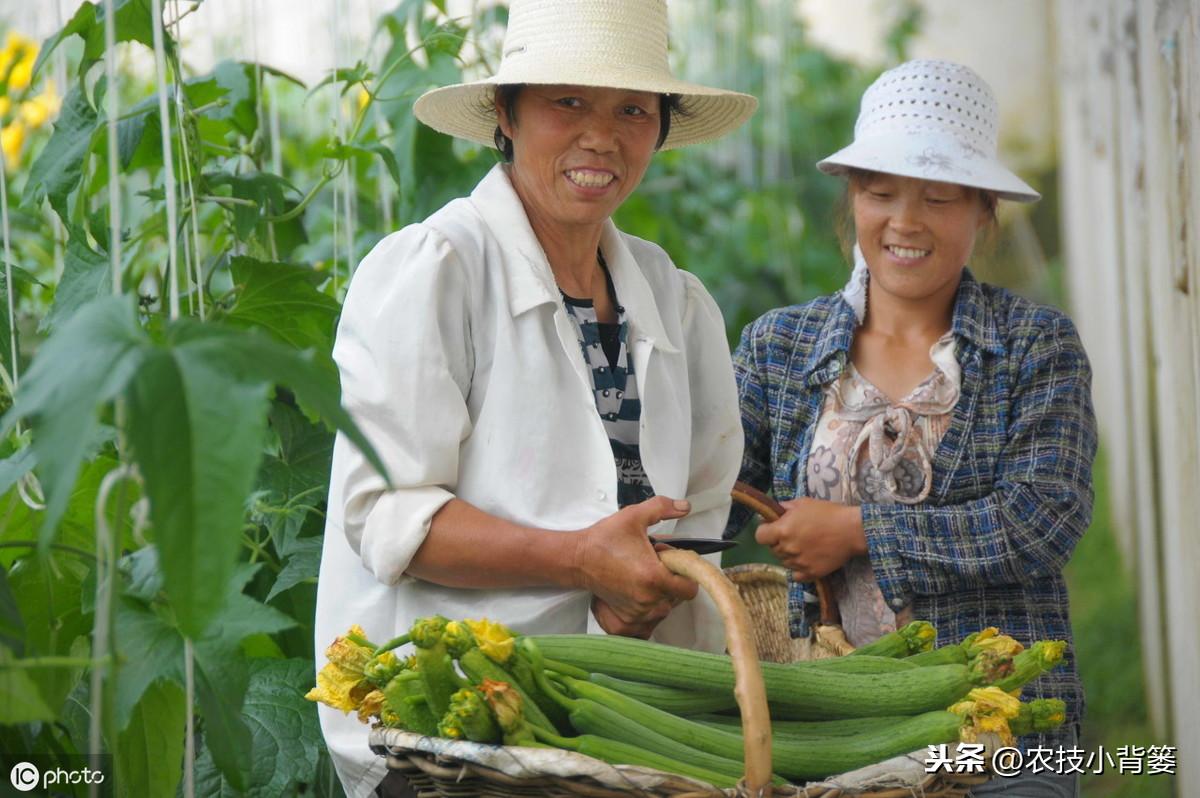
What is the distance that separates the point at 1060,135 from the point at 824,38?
2079 mm

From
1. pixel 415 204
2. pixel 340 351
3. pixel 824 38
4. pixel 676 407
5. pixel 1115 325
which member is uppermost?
pixel 824 38

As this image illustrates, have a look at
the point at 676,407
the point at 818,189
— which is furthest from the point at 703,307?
the point at 818,189

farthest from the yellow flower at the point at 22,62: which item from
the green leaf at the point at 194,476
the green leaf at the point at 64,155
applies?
the green leaf at the point at 194,476

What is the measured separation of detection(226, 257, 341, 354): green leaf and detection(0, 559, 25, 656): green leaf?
81cm

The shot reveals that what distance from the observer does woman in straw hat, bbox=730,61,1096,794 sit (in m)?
2.21

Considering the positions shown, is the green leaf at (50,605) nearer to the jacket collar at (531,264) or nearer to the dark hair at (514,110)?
the jacket collar at (531,264)

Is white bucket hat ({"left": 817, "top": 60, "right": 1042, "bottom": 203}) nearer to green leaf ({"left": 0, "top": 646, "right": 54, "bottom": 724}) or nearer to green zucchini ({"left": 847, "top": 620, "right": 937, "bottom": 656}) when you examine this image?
green zucchini ({"left": 847, "top": 620, "right": 937, "bottom": 656})

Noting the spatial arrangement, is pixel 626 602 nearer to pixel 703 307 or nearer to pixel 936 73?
pixel 703 307

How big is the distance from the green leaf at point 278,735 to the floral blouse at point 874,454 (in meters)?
0.88

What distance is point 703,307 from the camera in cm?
225

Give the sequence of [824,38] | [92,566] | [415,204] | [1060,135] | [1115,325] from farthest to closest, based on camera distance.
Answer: [824,38] < [1060,135] < [1115,325] < [415,204] < [92,566]

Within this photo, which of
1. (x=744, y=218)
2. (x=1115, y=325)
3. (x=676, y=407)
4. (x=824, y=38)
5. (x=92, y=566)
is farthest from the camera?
(x=824, y=38)

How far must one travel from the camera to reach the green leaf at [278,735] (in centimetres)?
203

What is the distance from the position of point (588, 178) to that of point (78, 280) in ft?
2.42
